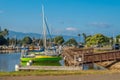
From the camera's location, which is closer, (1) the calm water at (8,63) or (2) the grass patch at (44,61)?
(1) the calm water at (8,63)

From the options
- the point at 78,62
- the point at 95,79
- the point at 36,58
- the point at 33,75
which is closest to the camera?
the point at 95,79

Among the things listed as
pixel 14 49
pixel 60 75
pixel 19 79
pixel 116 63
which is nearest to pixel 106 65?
pixel 116 63

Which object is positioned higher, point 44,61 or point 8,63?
point 44,61

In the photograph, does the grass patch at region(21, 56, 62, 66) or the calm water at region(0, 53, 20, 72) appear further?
the grass patch at region(21, 56, 62, 66)

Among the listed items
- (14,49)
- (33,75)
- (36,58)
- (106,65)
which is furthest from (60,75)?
(14,49)

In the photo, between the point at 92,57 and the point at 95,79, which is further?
the point at 92,57

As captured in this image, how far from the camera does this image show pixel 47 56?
6600 cm

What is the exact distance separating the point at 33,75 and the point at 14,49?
557 ft

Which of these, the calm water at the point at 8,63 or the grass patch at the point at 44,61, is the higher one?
the grass patch at the point at 44,61

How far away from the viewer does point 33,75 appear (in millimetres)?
29688

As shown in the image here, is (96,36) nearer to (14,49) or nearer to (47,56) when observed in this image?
(14,49)

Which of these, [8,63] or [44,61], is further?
[8,63]

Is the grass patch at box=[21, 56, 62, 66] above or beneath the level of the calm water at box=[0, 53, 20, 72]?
above

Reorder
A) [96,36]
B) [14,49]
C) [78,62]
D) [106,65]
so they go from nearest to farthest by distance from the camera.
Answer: [78,62]
[106,65]
[96,36]
[14,49]
